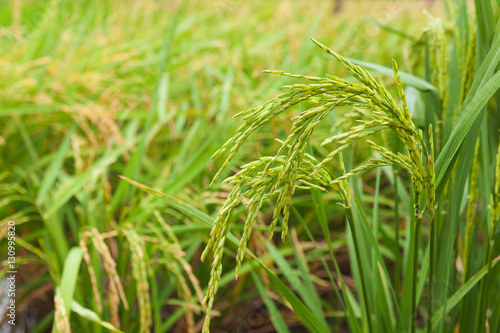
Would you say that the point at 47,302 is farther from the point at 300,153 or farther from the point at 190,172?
the point at 300,153

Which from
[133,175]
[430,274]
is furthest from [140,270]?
[430,274]

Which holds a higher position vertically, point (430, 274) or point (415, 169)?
point (415, 169)

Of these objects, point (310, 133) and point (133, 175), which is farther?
point (133, 175)

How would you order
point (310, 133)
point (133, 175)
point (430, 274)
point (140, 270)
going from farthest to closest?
1. point (133, 175)
2. point (140, 270)
3. point (430, 274)
4. point (310, 133)

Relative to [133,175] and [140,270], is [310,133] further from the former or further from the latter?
[133,175]

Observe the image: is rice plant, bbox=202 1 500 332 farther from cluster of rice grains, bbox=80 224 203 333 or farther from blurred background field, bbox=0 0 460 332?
cluster of rice grains, bbox=80 224 203 333

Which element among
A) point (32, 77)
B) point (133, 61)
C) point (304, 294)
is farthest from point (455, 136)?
point (133, 61)

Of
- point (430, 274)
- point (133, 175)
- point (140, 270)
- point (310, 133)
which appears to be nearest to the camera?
point (310, 133)

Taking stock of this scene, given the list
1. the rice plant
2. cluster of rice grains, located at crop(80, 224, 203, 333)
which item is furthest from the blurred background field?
the rice plant

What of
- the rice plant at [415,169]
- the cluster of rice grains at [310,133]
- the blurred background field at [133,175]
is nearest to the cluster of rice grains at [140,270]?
the blurred background field at [133,175]
